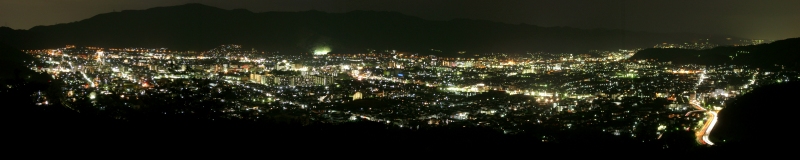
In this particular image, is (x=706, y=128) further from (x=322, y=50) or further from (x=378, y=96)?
(x=322, y=50)

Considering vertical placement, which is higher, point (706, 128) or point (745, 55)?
point (745, 55)

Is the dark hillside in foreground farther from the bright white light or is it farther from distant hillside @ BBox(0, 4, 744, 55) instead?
the bright white light

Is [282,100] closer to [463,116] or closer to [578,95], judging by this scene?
[463,116]

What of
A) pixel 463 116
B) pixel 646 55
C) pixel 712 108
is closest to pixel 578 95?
pixel 712 108

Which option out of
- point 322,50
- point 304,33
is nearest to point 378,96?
point 322,50

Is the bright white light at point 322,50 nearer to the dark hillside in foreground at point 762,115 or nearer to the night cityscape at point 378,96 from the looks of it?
the night cityscape at point 378,96
